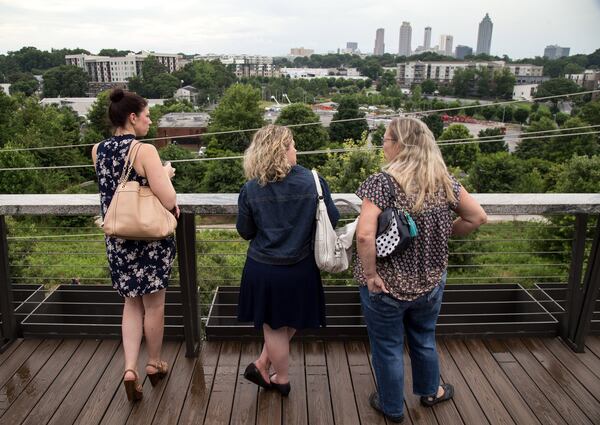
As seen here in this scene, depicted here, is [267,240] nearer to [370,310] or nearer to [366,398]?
[370,310]

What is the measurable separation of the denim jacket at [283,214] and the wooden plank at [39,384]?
1.18 metres

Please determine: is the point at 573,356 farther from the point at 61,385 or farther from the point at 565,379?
the point at 61,385

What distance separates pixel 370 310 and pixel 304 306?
0.88 ft

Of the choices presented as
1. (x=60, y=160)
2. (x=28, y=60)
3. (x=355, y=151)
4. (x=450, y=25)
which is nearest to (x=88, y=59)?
(x=28, y=60)

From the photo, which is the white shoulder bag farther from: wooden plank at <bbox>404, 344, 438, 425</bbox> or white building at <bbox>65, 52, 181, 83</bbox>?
white building at <bbox>65, 52, 181, 83</bbox>

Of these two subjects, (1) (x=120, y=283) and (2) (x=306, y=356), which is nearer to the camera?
(1) (x=120, y=283)

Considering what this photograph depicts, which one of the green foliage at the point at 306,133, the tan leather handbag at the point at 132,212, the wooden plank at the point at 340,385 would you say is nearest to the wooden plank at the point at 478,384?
the wooden plank at the point at 340,385

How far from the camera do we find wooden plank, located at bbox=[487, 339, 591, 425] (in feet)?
6.44

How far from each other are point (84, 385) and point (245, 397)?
0.74 meters

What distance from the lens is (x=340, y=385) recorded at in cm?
217

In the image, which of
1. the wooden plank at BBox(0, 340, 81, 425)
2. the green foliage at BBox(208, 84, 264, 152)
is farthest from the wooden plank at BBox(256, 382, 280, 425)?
the green foliage at BBox(208, 84, 264, 152)

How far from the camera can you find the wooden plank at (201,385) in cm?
196

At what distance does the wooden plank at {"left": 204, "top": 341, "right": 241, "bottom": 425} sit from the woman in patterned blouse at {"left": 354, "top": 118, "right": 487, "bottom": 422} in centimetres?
64

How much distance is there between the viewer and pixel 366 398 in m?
2.08
